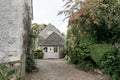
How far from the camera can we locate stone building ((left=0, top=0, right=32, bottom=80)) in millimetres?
17969

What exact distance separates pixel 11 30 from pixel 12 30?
0.06 meters

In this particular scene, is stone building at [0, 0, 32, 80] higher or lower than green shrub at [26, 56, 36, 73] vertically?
higher

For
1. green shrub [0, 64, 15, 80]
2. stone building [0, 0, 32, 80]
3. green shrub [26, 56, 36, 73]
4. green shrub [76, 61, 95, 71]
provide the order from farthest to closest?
green shrub [76, 61, 95, 71] → green shrub [26, 56, 36, 73] → stone building [0, 0, 32, 80] → green shrub [0, 64, 15, 80]

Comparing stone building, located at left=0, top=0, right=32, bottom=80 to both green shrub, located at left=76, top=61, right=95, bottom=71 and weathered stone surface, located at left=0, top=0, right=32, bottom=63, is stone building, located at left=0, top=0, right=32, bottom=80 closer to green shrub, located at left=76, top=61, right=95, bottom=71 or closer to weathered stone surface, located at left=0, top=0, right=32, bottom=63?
weathered stone surface, located at left=0, top=0, right=32, bottom=63

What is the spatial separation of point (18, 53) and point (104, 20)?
5781mm

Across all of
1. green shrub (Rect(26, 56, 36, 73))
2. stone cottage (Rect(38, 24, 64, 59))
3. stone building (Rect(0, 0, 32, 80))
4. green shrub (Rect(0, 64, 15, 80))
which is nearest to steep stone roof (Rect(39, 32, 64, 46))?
stone cottage (Rect(38, 24, 64, 59))

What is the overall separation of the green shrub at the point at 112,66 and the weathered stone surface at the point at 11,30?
18.1ft

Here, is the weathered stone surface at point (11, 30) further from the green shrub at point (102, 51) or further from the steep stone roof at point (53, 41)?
the steep stone roof at point (53, 41)

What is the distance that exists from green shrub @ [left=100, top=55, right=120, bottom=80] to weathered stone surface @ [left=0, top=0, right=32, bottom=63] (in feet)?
18.1

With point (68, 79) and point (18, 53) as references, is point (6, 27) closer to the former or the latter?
point (18, 53)

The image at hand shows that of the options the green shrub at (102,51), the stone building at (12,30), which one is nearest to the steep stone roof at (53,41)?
the stone building at (12,30)

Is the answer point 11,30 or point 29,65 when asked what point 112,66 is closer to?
point 29,65

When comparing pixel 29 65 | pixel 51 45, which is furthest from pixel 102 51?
pixel 51 45

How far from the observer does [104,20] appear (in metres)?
17.6
